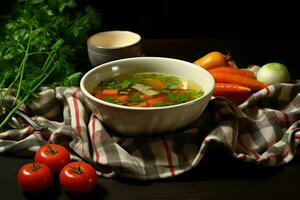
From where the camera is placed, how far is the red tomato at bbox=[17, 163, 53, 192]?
129cm

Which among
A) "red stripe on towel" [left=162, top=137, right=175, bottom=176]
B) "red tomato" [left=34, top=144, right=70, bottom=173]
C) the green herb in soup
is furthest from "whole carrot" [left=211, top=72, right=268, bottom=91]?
"red tomato" [left=34, top=144, right=70, bottom=173]

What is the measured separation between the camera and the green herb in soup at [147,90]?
5.02 feet

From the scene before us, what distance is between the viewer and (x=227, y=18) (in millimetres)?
3004

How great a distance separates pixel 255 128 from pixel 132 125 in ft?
1.28

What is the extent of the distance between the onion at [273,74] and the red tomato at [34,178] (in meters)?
0.86

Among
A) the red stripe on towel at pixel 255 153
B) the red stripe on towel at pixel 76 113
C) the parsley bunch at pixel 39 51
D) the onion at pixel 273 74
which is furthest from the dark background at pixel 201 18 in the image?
the red stripe on towel at pixel 255 153

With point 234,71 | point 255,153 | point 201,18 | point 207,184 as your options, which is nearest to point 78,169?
point 207,184

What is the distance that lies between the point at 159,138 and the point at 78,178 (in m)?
0.28

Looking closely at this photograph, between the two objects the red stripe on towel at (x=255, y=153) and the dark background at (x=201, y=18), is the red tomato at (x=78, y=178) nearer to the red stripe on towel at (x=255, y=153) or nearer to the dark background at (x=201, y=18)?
the red stripe on towel at (x=255, y=153)

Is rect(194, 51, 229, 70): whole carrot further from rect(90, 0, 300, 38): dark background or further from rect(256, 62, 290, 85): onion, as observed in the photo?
rect(90, 0, 300, 38): dark background

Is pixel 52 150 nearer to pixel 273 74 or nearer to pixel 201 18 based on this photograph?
pixel 273 74

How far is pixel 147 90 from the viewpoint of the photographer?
159cm

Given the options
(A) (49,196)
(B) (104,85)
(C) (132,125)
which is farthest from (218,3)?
(A) (49,196)

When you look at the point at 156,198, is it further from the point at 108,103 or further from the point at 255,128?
the point at 255,128
